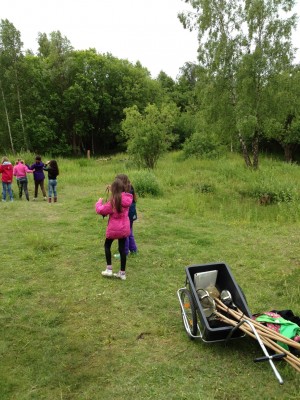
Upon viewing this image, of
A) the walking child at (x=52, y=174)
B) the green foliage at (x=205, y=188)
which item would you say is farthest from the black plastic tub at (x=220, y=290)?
the green foliage at (x=205, y=188)

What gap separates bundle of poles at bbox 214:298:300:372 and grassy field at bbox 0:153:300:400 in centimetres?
27

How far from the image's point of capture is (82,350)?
3766 mm

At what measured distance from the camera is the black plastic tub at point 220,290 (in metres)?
3.52

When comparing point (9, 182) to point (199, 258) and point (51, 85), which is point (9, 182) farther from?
point (51, 85)

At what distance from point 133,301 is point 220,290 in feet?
4.09

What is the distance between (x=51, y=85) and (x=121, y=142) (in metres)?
8.80

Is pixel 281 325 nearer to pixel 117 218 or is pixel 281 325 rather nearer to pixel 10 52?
pixel 117 218

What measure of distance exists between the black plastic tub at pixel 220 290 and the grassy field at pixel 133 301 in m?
0.20

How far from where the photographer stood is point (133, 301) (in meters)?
4.82

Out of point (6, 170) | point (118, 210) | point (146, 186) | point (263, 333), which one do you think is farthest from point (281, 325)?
point (6, 170)

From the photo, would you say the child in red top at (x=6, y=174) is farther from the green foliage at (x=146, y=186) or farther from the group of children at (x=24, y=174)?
the green foliage at (x=146, y=186)

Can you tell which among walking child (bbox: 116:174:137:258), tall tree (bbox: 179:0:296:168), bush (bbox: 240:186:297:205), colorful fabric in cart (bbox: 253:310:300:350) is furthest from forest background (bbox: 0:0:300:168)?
colorful fabric in cart (bbox: 253:310:300:350)

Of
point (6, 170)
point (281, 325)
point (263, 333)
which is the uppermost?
point (6, 170)

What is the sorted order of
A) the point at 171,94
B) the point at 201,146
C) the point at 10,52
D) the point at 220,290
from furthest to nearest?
the point at 171,94
the point at 10,52
the point at 201,146
the point at 220,290
